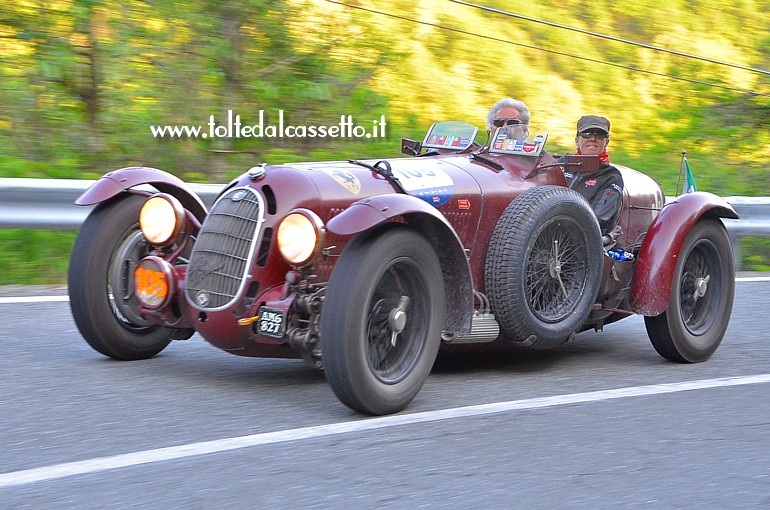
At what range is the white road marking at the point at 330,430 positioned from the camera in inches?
147

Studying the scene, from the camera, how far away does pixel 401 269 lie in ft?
15.7

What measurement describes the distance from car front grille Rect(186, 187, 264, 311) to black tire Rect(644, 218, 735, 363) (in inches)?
93.0

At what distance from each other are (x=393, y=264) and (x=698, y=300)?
2.45m

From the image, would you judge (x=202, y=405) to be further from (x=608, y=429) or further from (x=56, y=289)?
(x=56, y=289)

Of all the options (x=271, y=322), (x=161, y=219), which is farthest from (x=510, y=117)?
(x=271, y=322)

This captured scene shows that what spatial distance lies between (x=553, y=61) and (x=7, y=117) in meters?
10.4

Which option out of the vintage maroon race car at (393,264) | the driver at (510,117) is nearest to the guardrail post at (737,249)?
the vintage maroon race car at (393,264)

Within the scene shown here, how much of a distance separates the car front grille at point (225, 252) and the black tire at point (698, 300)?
2.36 meters

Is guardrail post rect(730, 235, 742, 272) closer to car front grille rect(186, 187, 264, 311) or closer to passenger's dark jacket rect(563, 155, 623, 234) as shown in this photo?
passenger's dark jacket rect(563, 155, 623, 234)

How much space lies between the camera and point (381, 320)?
477cm

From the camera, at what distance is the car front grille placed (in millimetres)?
4961

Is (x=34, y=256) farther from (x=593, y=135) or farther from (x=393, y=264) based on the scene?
(x=393, y=264)

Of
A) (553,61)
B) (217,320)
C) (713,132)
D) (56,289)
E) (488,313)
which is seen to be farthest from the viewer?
(553,61)

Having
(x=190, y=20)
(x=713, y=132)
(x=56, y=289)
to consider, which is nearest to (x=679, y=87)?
(x=713, y=132)
